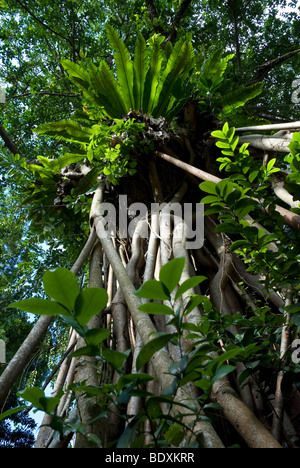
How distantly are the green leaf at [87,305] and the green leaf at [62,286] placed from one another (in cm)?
1

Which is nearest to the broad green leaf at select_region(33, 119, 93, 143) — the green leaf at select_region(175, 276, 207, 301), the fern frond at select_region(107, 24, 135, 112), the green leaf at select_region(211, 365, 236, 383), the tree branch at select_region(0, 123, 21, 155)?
the fern frond at select_region(107, 24, 135, 112)

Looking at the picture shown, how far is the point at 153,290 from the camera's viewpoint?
0.56 m

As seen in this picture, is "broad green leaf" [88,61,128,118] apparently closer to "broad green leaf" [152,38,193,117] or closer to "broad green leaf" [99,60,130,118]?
"broad green leaf" [99,60,130,118]

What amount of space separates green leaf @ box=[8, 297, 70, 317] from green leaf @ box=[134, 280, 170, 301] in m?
0.12

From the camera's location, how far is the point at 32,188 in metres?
2.64

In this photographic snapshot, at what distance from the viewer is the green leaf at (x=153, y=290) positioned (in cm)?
55

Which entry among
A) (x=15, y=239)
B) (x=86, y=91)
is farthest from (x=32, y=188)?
(x=15, y=239)

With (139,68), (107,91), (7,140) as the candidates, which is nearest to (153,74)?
(139,68)

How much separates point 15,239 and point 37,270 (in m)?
1.57

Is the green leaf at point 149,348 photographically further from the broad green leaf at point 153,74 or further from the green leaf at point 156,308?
the broad green leaf at point 153,74

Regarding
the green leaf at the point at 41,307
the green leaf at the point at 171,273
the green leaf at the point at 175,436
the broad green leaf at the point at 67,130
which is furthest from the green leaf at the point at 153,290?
the broad green leaf at the point at 67,130
